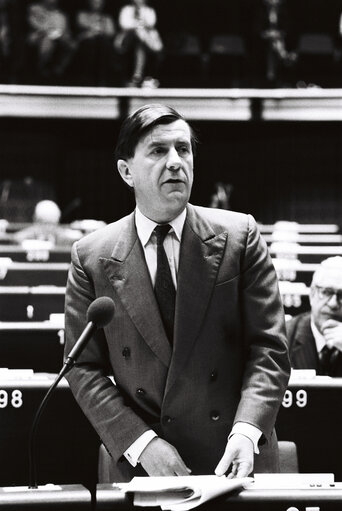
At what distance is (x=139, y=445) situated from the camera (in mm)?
1846

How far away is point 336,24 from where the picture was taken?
36.1ft

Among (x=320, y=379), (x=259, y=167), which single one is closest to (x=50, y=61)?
(x=259, y=167)

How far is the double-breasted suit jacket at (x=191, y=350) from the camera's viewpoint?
1.89 meters

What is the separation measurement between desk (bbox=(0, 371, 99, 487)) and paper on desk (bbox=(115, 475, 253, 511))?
125 centimetres

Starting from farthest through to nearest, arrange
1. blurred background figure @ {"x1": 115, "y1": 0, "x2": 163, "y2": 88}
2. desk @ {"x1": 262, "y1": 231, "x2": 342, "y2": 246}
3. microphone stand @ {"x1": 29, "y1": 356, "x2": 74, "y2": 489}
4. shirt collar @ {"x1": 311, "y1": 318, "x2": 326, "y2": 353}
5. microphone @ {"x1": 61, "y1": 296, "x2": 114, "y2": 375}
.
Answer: blurred background figure @ {"x1": 115, "y1": 0, "x2": 163, "y2": 88}
desk @ {"x1": 262, "y1": 231, "x2": 342, "y2": 246}
shirt collar @ {"x1": 311, "y1": 318, "x2": 326, "y2": 353}
microphone @ {"x1": 61, "y1": 296, "x2": 114, "y2": 375}
microphone stand @ {"x1": 29, "y1": 356, "x2": 74, "y2": 489}

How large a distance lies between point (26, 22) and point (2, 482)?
8807mm

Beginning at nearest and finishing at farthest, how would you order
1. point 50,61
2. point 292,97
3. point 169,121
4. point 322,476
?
point 322,476 < point 169,121 < point 292,97 < point 50,61

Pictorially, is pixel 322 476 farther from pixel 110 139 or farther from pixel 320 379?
pixel 110 139

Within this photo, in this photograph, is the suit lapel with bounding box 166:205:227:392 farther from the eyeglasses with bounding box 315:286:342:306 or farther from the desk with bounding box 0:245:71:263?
the desk with bounding box 0:245:71:263

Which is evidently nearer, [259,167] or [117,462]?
[117,462]

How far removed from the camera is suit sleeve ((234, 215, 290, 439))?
186 cm

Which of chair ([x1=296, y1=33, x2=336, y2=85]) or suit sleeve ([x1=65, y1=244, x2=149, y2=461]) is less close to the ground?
chair ([x1=296, y1=33, x2=336, y2=85])

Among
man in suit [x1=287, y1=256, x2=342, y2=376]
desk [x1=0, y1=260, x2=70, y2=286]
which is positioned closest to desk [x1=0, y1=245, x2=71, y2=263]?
desk [x1=0, y1=260, x2=70, y2=286]

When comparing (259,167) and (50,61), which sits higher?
(50,61)
